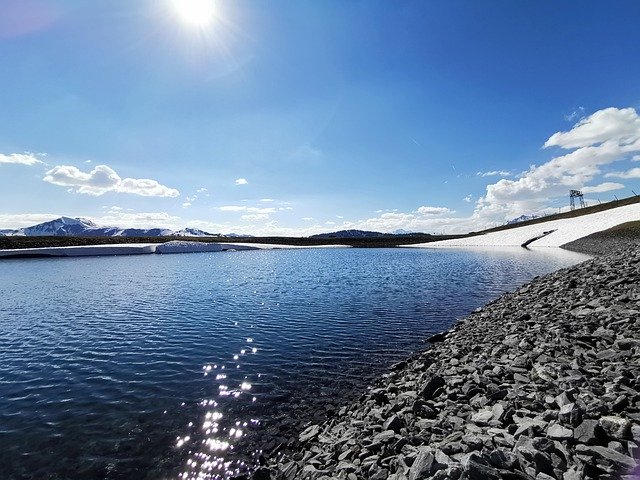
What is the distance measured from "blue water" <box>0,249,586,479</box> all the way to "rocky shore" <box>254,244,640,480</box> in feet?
6.60

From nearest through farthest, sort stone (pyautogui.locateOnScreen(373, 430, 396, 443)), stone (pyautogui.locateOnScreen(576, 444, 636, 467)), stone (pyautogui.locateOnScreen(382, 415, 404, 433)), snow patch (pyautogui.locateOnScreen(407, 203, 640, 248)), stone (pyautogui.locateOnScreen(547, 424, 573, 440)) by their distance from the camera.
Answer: stone (pyautogui.locateOnScreen(576, 444, 636, 467)), stone (pyautogui.locateOnScreen(547, 424, 573, 440)), stone (pyautogui.locateOnScreen(373, 430, 396, 443)), stone (pyautogui.locateOnScreen(382, 415, 404, 433)), snow patch (pyautogui.locateOnScreen(407, 203, 640, 248))

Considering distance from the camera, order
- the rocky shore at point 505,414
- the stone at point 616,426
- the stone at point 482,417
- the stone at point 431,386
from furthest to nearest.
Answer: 1. the stone at point 431,386
2. the stone at point 482,417
3. the stone at point 616,426
4. the rocky shore at point 505,414

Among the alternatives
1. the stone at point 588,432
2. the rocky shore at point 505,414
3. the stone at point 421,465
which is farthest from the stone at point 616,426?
the stone at point 421,465

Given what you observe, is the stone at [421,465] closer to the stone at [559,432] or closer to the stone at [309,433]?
the stone at [559,432]

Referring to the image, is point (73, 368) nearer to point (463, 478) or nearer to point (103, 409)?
point (103, 409)

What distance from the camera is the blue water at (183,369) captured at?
33.0 ft

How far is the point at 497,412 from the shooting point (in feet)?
26.2

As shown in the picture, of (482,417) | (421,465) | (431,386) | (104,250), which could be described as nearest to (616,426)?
(482,417)

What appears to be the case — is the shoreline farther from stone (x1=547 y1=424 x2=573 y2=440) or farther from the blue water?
stone (x1=547 y1=424 x2=573 y2=440)

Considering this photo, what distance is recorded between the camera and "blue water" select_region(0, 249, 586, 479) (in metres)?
10.0

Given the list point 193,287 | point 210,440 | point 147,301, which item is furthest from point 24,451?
point 193,287

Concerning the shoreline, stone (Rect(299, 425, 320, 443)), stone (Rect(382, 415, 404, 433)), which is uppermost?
the shoreline

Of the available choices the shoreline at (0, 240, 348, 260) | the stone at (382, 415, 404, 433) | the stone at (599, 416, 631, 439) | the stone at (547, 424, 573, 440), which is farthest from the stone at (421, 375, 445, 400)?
the shoreline at (0, 240, 348, 260)

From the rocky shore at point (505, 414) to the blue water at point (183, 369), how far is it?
201 centimetres
